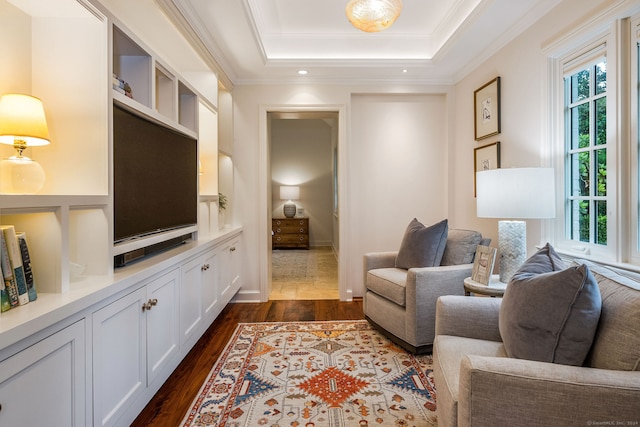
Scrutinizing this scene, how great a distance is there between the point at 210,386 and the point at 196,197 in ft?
4.54

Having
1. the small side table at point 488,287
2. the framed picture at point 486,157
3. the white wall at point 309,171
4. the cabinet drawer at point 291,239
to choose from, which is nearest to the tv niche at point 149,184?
the small side table at point 488,287

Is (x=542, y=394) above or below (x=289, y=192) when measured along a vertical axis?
below

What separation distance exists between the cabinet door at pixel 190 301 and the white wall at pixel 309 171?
559 centimetres

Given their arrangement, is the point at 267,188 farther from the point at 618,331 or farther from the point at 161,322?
the point at 618,331

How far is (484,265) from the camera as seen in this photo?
224cm

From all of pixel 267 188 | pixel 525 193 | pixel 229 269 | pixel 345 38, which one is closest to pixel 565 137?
pixel 525 193

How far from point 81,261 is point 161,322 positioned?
540mm

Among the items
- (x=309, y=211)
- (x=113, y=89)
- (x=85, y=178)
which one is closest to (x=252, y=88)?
(x=113, y=89)

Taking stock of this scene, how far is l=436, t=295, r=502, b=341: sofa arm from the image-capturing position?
1.64m

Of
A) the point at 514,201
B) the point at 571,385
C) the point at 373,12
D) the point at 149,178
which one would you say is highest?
the point at 373,12

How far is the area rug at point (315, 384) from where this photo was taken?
1731mm

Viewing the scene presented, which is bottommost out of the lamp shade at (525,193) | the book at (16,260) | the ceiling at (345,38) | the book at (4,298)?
the book at (4,298)

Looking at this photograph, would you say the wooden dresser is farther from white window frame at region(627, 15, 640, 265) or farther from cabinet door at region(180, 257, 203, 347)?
white window frame at region(627, 15, 640, 265)

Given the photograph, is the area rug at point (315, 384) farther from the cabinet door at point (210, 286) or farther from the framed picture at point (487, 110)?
the framed picture at point (487, 110)
